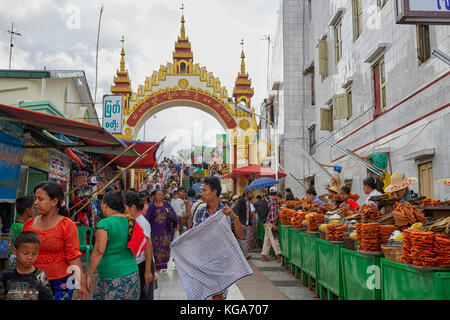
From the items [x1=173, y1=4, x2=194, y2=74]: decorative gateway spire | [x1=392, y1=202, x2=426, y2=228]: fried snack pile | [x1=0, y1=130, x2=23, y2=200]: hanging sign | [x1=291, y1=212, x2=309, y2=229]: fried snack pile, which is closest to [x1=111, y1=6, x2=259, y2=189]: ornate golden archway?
[x1=173, y1=4, x2=194, y2=74]: decorative gateway spire

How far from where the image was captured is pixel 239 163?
104 ft

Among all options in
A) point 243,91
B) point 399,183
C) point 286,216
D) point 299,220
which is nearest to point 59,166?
point 286,216

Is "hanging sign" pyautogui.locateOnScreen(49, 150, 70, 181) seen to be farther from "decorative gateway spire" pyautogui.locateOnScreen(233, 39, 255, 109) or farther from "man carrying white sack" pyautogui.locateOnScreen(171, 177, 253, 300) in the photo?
"decorative gateway spire" pyautogui.locateOnScreen(233, 39, 255, 109)

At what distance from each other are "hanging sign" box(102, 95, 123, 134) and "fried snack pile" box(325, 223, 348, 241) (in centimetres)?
1502

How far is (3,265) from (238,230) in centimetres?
375

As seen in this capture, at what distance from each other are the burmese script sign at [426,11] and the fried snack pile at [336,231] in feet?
10.6

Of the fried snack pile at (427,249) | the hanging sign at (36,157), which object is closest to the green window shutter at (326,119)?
the hanging sign at (36,157)

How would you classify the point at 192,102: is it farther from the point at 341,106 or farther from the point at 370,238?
the point at 370,238

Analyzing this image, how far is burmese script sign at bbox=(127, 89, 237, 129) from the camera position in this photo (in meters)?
30.1

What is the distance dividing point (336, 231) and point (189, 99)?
83.4ft

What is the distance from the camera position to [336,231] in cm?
590

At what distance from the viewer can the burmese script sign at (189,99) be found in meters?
30.1

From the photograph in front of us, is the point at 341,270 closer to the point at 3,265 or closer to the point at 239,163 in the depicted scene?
the point at 3,265
